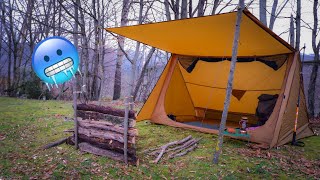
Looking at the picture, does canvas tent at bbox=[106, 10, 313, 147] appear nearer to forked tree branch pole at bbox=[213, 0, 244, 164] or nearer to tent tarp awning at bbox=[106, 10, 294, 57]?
tent tarp awning at bbox=[106, 10, 294, 57]

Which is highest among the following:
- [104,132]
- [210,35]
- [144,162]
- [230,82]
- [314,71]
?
[210,35]

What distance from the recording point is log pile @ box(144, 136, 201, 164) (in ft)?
15.1

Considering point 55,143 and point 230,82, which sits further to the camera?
point 55,143

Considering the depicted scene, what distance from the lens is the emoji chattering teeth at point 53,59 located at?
3934 mm

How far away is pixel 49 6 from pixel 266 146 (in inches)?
593

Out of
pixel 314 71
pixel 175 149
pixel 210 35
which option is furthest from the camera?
pixel 314 71

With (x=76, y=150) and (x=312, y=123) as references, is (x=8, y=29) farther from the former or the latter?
(x=312, y=123)

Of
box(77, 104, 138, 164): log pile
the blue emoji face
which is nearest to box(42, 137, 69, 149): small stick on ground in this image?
box(77, 104, 138, 164): log pile

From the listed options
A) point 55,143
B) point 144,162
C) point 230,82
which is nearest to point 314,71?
point 230,82

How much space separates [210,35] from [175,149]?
93.8 inches

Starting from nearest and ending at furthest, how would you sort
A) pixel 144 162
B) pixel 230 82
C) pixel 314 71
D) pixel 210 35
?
pixel 230 82 < pixel 144 162 < pixel 210 35 < pixel 314 71

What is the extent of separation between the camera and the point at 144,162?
4.29m

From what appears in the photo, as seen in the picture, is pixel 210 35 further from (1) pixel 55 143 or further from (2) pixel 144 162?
(1) pixel 55 143

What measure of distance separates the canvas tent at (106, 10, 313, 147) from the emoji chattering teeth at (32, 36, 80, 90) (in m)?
1.40
